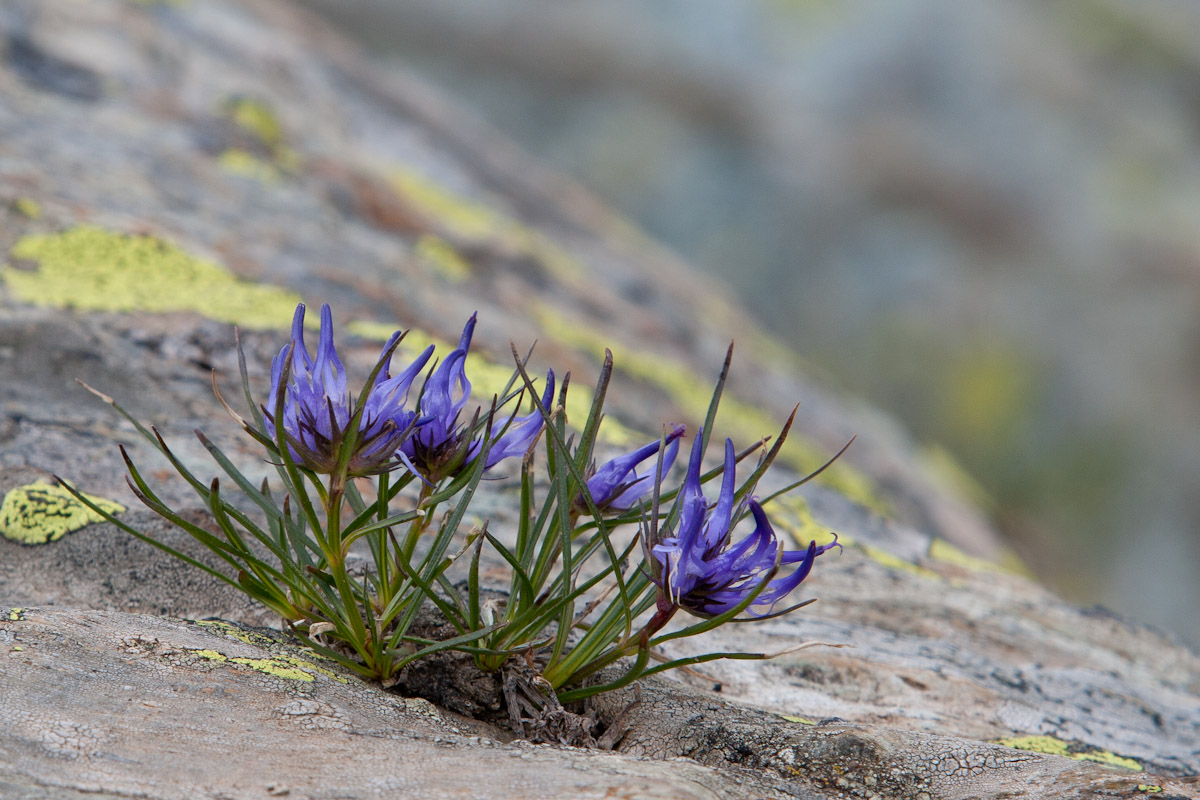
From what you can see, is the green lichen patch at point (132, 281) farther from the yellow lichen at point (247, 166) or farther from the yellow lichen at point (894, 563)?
the yellow lichen at point (894, 563)

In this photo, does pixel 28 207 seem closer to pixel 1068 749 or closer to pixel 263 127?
pixel 263 127

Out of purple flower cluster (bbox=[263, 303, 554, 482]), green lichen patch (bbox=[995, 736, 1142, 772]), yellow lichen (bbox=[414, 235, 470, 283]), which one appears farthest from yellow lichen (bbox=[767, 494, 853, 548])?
yellow lichen (bbox=[414, 235, 470, 283])

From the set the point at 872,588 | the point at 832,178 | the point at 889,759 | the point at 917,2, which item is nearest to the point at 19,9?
the point at 872,588

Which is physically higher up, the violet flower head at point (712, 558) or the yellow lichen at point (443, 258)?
the yellow lichen at point (443, 258)

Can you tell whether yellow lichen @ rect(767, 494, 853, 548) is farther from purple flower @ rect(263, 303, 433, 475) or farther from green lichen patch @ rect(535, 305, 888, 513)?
purple flower @ rect(263, 303, 433, 475)

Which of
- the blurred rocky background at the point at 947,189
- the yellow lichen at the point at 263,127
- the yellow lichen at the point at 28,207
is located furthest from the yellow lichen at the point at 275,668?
the blurred rocky background at the point at 947,189

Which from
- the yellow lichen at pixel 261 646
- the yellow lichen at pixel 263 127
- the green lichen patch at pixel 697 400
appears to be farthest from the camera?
the yellow lichen at pixel 263 127
